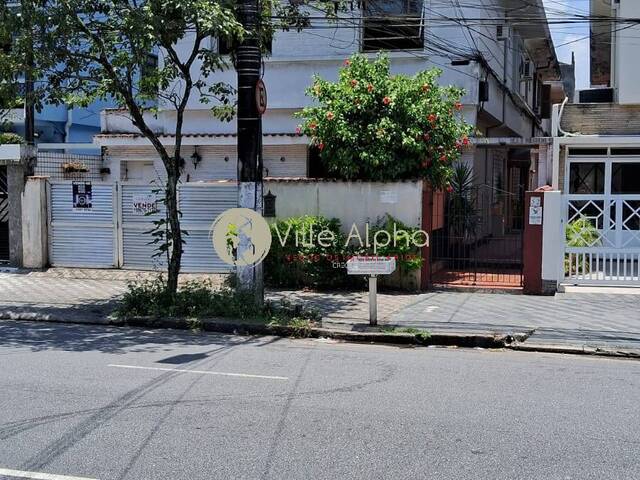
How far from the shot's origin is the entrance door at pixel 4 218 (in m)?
15.2

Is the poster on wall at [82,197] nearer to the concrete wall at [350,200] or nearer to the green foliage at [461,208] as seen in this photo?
the concrete wall at [350,200]

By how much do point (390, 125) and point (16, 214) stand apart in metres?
8.40

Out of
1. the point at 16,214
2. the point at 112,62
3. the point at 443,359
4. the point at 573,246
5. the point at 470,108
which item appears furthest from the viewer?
the point at 470,108

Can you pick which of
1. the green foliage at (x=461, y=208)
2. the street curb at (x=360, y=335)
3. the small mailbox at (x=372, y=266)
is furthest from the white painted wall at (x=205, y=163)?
the small mailbox at (x=372, y=266)

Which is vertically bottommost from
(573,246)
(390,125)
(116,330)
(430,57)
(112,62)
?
(116,330)

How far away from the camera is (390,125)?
1234cm

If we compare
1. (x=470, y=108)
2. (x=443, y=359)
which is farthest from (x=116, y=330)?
(x=470, y=108)

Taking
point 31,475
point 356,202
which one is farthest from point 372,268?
point 31,475

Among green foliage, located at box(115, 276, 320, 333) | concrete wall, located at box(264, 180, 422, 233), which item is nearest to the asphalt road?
green foliage, located at box(115, 276, 320, 333)

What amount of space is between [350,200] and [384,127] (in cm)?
159

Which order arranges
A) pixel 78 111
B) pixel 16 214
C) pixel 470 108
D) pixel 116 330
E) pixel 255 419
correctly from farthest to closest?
pixel 78 111
pixel 470 108
pixel 16 214
pixel 116 330
pixel 255 419

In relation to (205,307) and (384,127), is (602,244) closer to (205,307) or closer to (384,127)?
(384,127)

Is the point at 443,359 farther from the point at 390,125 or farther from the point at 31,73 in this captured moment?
the point at 31,73

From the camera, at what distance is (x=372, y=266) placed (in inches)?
385
